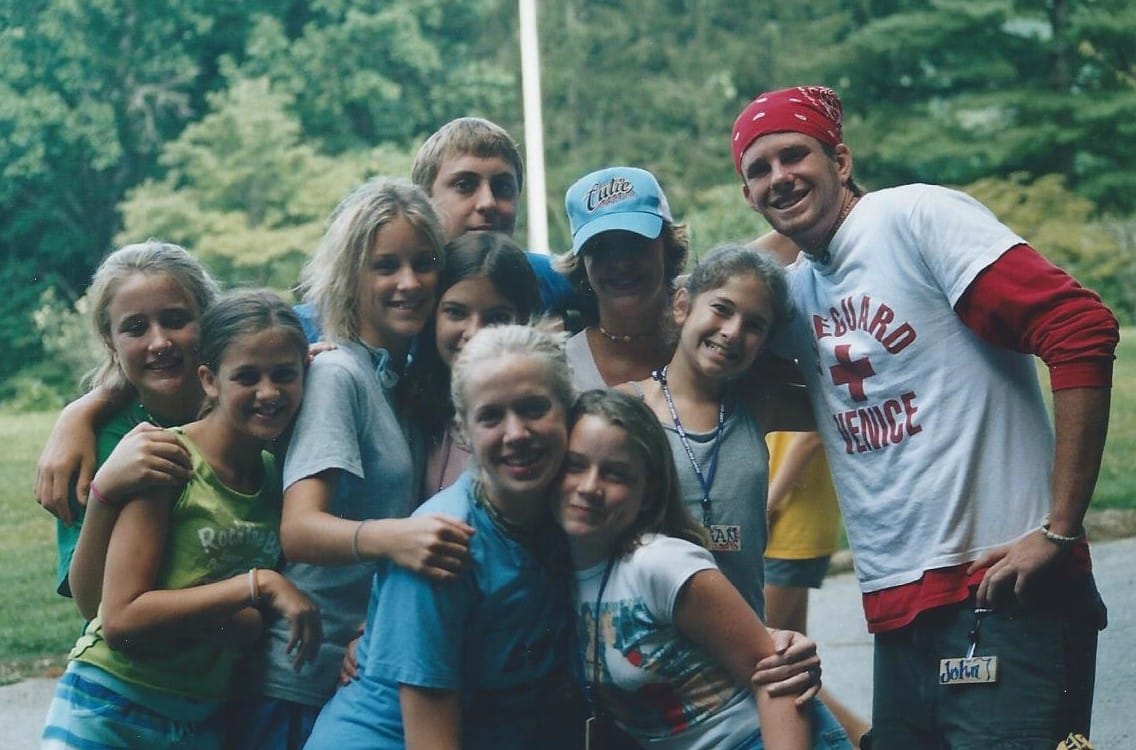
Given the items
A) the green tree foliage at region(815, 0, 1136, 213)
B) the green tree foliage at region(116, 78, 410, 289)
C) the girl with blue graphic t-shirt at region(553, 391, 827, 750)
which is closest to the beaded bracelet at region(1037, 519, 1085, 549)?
the girl with blue graphic t-shirt at region(553, 391, 827, 750)

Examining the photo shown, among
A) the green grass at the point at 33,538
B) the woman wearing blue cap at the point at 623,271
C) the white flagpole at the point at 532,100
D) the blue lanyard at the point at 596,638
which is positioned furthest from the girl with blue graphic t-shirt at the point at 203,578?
the white flagpole at the point at 532,100

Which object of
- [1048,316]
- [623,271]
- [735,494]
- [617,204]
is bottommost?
[735,494]

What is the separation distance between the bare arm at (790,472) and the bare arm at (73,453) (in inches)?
83.9

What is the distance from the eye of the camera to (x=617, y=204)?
263cm

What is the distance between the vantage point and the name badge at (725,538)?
2426 mm

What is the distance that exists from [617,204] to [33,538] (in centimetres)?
559

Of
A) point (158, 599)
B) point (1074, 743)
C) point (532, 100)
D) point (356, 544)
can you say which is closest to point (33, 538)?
point (158, 599)

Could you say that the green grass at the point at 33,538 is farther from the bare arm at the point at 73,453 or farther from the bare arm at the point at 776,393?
the bare arm at the point at 776,393

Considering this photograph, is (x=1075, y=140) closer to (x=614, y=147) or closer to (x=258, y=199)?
(x=614, y=147)

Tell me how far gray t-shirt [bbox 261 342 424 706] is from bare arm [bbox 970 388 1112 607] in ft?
3.29

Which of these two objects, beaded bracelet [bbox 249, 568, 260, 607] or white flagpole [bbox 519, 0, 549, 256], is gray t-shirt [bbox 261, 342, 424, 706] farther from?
white flagpole [bbox 519, 0, 549, 256]

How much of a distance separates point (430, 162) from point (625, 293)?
711 millimetres

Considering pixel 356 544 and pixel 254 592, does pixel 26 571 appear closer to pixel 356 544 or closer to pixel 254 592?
pixel 254 592

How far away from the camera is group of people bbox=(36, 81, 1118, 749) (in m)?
2.21
